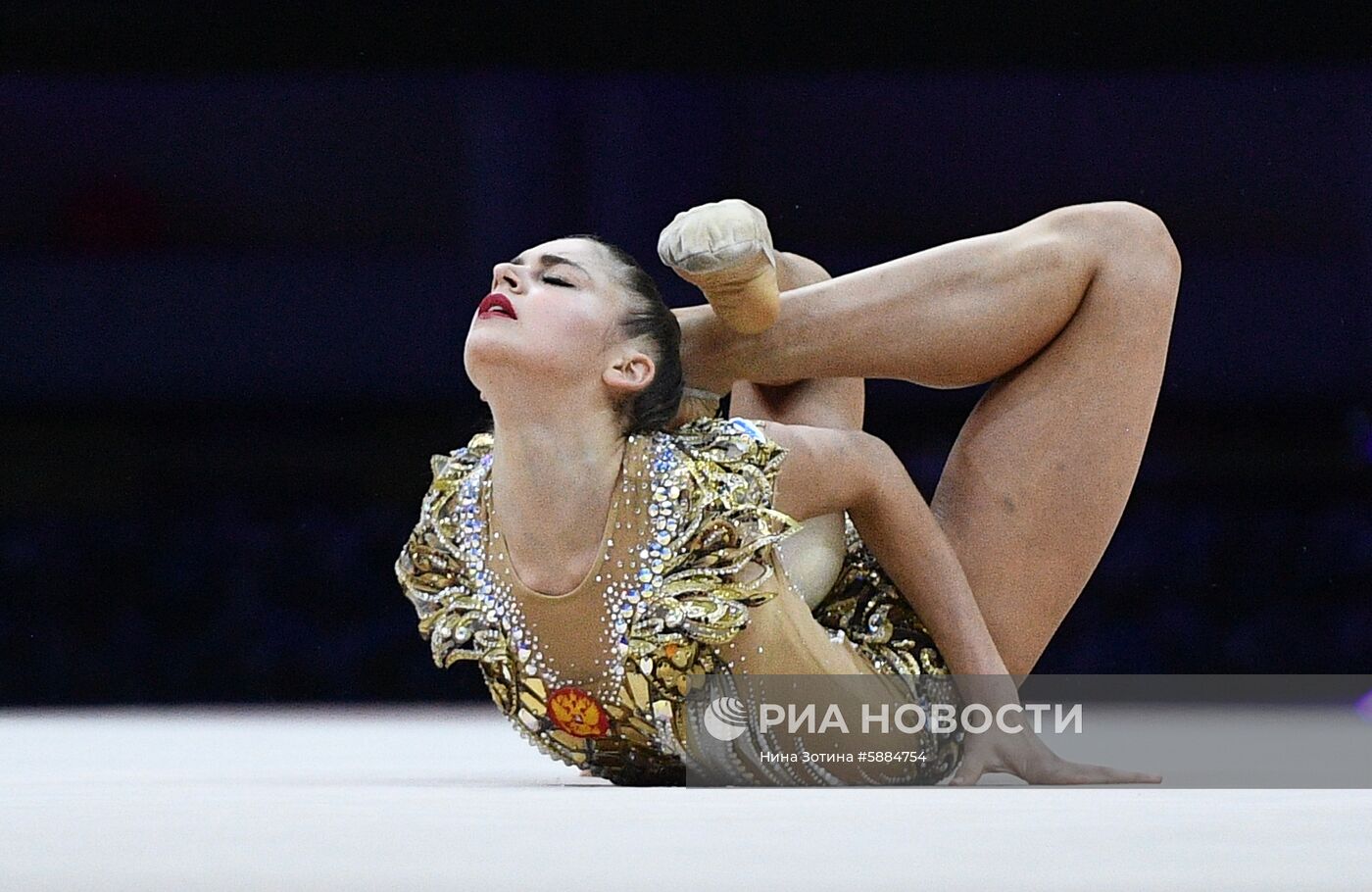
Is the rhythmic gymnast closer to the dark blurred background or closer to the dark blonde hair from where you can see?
the dark blonde hair

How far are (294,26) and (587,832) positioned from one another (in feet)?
8.07

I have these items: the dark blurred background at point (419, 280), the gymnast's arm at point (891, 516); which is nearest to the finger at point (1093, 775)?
the gymnast's arm at point (891, 516)

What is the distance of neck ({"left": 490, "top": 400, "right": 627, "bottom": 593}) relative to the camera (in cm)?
150

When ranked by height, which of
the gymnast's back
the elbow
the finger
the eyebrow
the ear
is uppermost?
the eyebrow

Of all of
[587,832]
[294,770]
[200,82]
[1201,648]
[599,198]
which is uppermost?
[200,82]

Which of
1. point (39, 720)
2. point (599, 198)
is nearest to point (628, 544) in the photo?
point (39, 720)

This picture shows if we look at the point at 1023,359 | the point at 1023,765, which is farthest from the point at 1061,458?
the point at 1023,765

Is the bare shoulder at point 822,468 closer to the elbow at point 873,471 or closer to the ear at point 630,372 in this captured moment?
the elbow at point 873,471

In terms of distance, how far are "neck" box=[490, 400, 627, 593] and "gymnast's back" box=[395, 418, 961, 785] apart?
0.04 ft

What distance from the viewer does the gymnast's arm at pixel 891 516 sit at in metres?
1.59

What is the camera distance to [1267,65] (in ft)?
11.0

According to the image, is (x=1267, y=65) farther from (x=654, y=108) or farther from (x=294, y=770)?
(x=294, y=770)

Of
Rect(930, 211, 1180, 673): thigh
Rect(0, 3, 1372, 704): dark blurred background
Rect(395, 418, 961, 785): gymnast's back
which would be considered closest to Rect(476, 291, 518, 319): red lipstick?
Rect(395, 418, 961, 785): gymnast's back

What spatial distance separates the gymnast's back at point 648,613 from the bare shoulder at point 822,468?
23 millimetres
